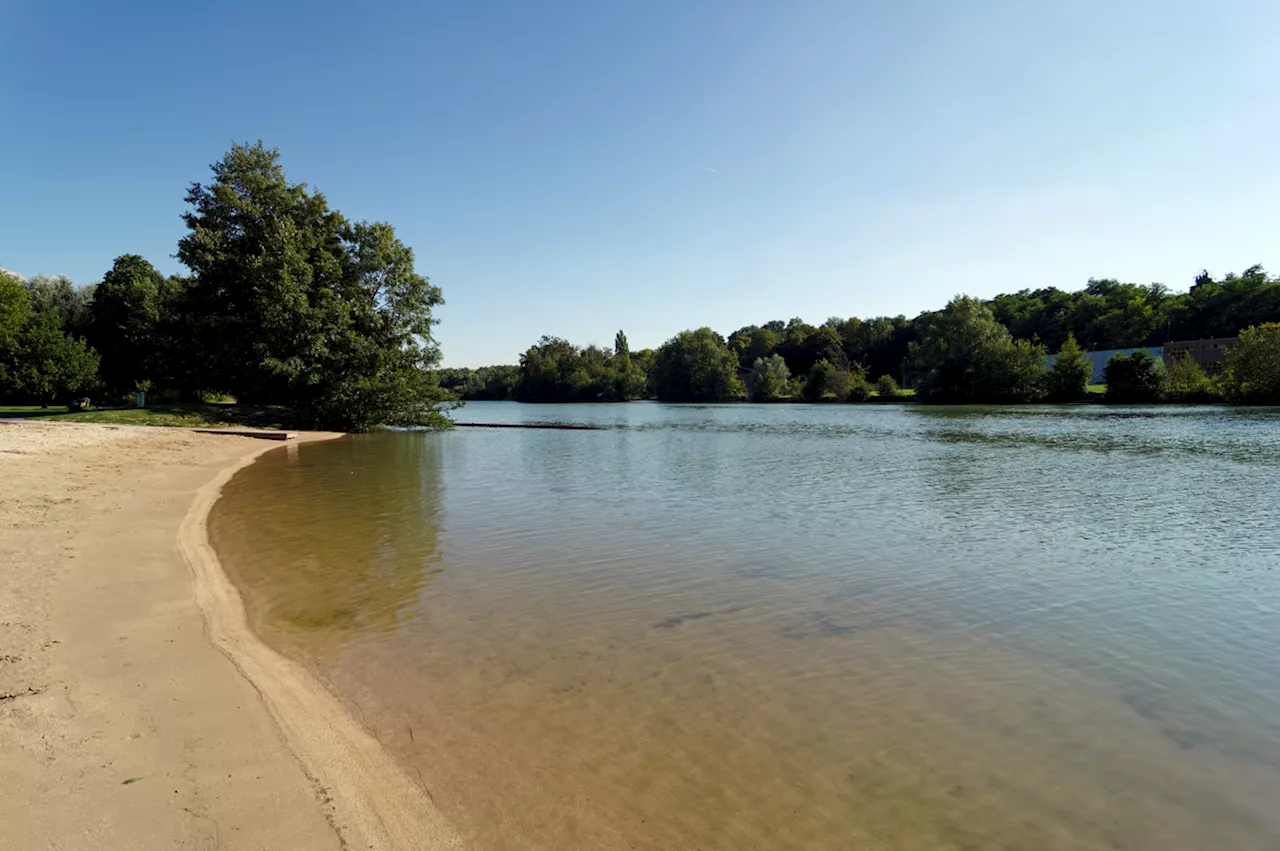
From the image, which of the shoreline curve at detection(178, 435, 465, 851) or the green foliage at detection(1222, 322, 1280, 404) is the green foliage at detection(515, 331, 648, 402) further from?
the shoreline curve at detection(178, 435, 465, 851)

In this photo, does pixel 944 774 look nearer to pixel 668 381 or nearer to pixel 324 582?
pixel 324 582

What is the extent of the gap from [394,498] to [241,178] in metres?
36.1

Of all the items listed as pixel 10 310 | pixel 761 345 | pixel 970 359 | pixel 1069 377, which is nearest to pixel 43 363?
pixel 10 310

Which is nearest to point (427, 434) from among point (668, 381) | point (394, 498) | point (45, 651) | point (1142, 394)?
point (394, 498)

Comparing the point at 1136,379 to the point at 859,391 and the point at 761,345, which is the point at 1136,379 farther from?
the point at 761,345

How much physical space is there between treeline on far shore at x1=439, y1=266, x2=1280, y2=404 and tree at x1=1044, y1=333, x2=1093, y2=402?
0.13 metres

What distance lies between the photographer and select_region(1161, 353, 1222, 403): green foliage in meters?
68.1

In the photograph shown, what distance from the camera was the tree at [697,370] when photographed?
130 metres

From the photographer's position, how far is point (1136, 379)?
71.8 m

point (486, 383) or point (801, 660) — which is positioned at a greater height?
point (486, 383)

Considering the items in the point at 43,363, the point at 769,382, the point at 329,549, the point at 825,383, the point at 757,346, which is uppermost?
the point at 757,346

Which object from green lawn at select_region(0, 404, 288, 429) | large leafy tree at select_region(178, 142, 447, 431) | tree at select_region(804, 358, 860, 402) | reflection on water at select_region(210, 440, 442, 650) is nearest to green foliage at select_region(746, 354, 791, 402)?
tree at select_region(804, 358, 860, 402)

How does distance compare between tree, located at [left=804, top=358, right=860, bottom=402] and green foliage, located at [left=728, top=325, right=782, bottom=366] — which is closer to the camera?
tree, located at [left=804, top=358, right=860, bottom=402]

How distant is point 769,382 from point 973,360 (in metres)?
38.0
